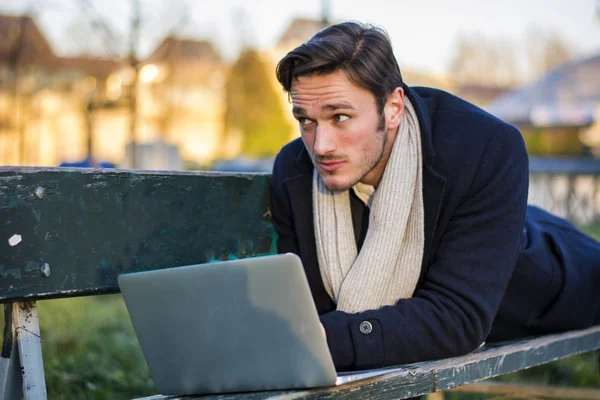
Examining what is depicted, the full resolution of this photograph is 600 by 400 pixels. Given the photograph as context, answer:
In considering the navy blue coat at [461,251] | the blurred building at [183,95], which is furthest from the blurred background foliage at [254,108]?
the navy blue coat at [461,251]

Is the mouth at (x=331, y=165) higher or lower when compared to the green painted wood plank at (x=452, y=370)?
higher

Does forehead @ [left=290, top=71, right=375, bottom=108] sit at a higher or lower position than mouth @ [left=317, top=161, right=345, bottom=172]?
higher

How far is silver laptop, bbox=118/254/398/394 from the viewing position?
1.67 metres

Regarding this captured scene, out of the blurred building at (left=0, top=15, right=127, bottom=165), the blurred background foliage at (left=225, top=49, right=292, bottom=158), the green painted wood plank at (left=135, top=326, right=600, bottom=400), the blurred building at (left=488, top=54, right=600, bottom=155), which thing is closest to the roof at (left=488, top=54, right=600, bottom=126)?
the blurred building at (left=488, top=54, right=600, bottom=155)

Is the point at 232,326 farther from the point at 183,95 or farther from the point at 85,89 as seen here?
the point at 183,95

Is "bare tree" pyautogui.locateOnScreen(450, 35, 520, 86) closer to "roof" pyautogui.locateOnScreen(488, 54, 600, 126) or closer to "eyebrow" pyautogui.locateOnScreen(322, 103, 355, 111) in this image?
"roof" pyautogui.locateOnScreen(488, 54, 600, 126)

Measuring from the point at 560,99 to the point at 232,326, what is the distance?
1580 centimetres

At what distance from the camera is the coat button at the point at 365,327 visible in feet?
7.04

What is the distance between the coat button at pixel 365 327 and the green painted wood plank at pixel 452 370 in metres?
0.13

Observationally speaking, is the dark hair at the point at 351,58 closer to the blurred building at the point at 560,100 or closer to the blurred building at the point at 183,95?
the blurred building at the point at 183,95

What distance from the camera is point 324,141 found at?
2.45 metres

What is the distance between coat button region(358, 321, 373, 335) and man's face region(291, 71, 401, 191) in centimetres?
52

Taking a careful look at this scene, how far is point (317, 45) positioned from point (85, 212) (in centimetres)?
89

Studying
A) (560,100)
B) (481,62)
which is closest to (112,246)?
(560,100)
